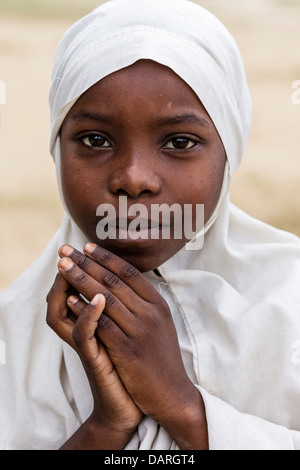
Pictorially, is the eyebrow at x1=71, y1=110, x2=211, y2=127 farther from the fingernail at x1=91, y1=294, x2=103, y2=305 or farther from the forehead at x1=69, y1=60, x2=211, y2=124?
the fingernail at x1=91, y1=294, x2=103, y2=305

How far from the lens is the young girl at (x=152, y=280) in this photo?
4.34ft

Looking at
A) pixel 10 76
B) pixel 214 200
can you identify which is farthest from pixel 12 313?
pixel 10 76

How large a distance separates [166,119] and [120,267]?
0.29 metres

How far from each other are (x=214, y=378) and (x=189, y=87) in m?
Answer: 0.61

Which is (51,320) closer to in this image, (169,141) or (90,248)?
(90,248)

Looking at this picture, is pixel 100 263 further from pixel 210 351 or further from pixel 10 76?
pixel 10 76

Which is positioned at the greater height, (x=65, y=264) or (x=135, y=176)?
(x=135, y=176)

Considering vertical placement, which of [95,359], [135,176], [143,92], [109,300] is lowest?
[95,359]

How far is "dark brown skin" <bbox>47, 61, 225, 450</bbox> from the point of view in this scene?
51.6 inches

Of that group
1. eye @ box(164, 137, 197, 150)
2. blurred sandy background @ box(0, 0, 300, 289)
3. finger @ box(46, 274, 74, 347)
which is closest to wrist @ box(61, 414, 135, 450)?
finger @ box(46, 274, 74, 347)

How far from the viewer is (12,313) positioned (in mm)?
1666

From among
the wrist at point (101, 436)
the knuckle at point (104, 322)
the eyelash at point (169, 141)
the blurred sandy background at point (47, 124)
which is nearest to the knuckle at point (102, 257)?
the knuckle at point (104, 322)

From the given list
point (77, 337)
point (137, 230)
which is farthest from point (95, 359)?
point (137, 230)

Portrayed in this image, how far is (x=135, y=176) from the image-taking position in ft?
4.25
